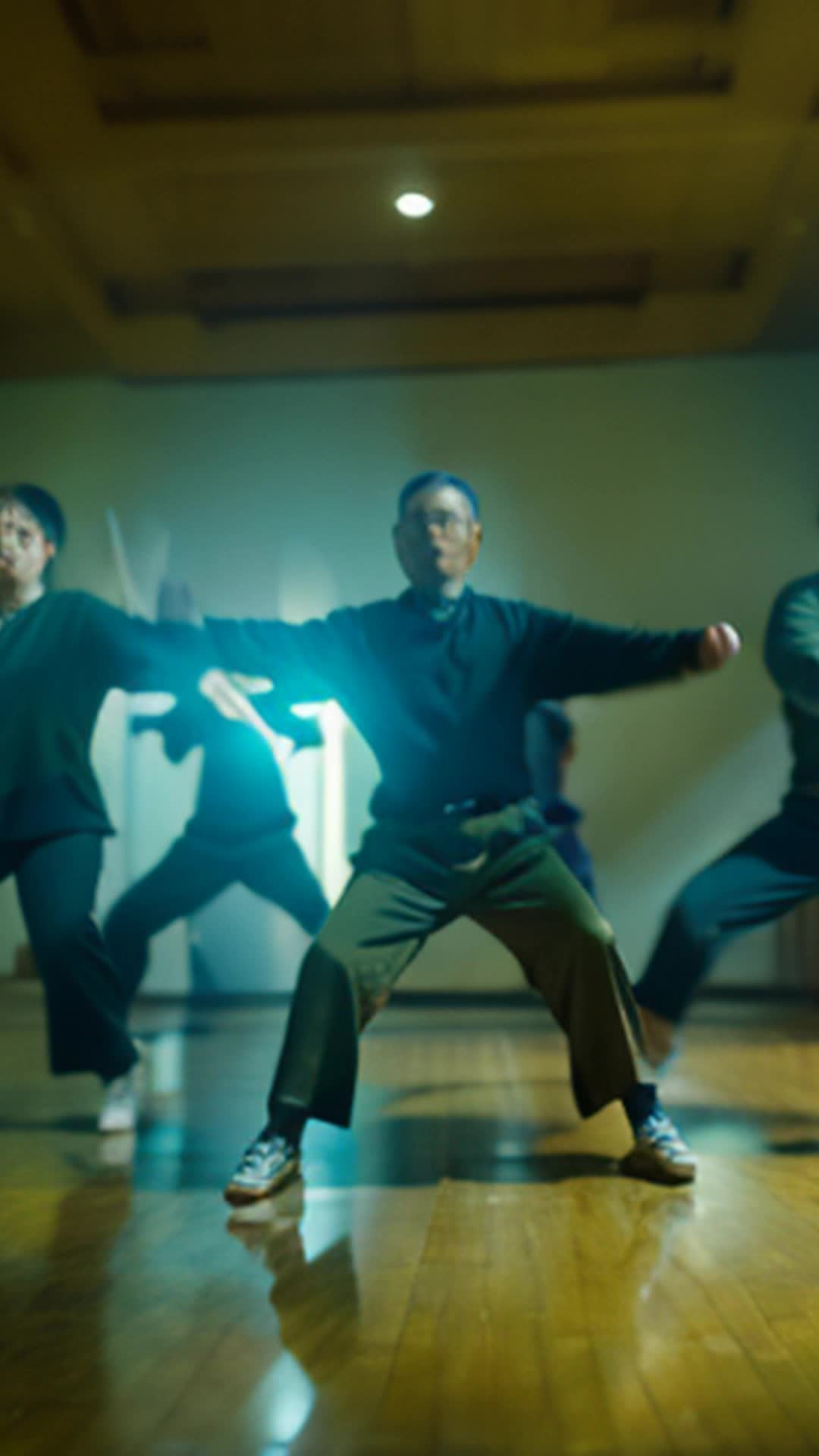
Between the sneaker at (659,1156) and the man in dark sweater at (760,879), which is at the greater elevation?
the man in dark sweater at (760,879)

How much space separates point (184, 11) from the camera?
116 inches

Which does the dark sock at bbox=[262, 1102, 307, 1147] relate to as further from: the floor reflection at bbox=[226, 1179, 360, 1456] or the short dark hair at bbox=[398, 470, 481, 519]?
the short dark hair at bbox=[398, 470, 481, 519]

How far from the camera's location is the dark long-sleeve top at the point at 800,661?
94.1 inches

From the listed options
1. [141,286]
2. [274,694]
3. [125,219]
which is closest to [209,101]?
[125,219]

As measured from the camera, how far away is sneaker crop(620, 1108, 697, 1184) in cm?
198

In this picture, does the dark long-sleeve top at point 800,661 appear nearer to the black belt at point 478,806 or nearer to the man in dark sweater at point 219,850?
the black belt at point 478,806

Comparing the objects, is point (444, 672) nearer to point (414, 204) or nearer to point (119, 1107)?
point (119, 1107)

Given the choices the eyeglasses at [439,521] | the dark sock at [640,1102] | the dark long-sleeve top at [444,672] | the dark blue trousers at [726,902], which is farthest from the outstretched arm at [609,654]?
the dark sock at [640,1102]

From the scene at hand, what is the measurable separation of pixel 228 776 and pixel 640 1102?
1.47 m

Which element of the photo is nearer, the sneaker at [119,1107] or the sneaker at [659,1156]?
the sneaker at [659,1156]

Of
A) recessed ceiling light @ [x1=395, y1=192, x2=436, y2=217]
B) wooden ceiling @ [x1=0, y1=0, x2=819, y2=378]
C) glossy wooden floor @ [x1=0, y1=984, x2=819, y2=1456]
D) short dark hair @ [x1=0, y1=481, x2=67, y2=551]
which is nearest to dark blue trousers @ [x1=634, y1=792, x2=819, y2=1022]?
glossy wooden floor @ [x1=0, y1=984, x2=819, y2=1456]

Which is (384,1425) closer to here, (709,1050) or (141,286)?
(709,1050)

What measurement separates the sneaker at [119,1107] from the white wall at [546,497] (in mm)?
1071

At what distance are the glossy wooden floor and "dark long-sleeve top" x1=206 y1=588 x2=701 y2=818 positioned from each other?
599 millimetres
